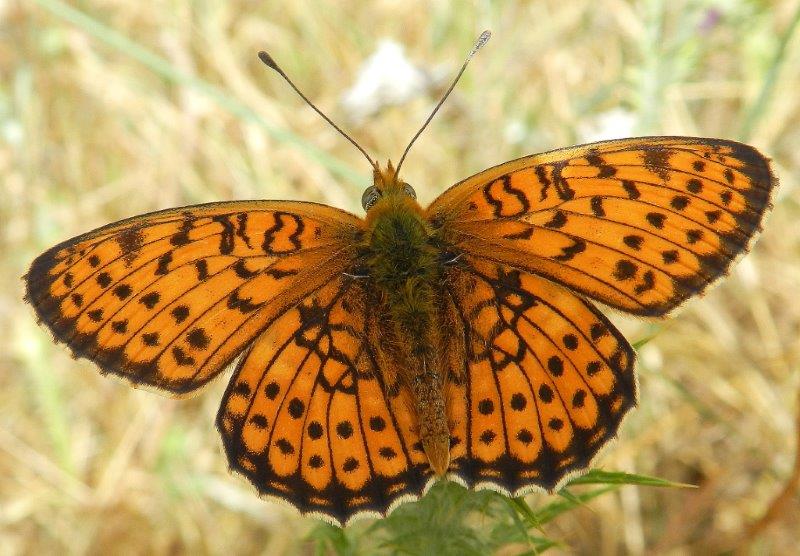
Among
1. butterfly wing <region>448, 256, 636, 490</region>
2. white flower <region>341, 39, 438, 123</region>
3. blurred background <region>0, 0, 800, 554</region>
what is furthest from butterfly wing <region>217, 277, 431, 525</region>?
white flower <region>341, 39, 438, 123</region>

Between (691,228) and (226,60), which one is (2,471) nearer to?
(226,60)

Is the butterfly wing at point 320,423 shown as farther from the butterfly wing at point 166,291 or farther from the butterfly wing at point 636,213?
the butterfly wing at point 636,213

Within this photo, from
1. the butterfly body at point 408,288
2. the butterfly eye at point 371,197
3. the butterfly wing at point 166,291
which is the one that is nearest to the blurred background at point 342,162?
the butterfly eye at point 371,197

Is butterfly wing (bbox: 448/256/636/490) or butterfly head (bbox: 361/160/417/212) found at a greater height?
butterfly head (bbox: 361/160/417/212)

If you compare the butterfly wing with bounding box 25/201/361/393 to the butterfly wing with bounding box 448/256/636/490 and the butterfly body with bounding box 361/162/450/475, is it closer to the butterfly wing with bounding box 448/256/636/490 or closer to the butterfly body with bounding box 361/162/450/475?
the butterfly body with bounding box 361/162/450/475

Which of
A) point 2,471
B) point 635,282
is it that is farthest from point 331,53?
point 635,282

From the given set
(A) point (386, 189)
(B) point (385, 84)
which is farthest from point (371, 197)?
(B) point (385, 84)

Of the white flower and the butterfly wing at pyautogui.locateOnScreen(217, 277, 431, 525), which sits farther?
the white flower

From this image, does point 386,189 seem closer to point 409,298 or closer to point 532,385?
point 409,298
